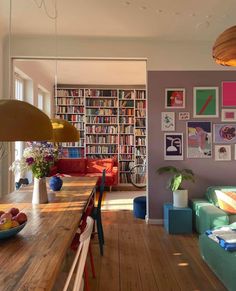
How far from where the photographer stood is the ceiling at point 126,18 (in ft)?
10.6

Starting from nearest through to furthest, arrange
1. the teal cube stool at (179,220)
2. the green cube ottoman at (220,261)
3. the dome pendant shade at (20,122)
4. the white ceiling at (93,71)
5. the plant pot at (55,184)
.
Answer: the dome pendant shade at (20,122) → the green cube ottoman at (220,261) → the plant pot at (55,184) → the teal cube stool at (179,220) → the white ceiling at (93,71)

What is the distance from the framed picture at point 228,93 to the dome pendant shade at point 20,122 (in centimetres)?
366

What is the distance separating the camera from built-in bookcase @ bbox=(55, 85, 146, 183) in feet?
26.5

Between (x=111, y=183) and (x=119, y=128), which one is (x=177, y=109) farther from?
(x=119, y=128)

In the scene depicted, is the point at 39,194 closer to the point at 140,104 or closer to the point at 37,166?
the point at 37,166

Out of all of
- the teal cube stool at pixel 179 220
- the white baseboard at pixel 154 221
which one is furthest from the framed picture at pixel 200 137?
the white baseboard at pixel 154 221

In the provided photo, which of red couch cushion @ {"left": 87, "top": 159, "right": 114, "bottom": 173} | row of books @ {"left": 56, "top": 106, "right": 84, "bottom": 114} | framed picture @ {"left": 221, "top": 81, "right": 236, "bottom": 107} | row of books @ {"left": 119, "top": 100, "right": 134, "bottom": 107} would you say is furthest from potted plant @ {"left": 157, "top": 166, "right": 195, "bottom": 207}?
row of books @ {"left": 56, "top": 106, "right": 84, "bottom": 114}

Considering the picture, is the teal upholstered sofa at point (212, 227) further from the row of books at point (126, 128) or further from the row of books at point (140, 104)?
the row of books at point (140, 104)

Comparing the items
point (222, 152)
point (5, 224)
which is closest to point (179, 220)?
point (222, 152)

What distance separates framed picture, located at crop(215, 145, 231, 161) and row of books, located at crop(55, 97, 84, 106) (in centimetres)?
463

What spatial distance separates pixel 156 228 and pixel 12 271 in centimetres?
334

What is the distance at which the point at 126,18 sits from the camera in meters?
3.61

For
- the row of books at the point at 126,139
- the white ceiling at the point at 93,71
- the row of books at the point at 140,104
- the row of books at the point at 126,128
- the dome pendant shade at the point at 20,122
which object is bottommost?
the dome pendant shade at the point at 20,122

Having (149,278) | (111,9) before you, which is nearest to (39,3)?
(111,9)
